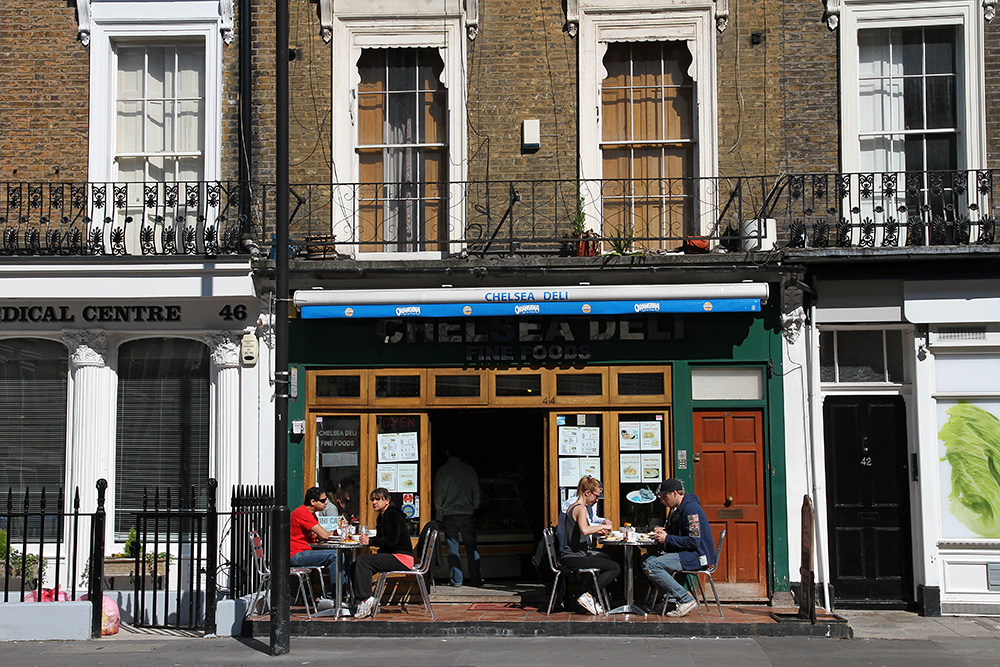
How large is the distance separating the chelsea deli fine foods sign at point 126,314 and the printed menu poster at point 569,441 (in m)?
3.87

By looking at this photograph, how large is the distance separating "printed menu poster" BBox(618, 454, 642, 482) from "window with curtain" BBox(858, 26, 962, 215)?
4334 millimetres

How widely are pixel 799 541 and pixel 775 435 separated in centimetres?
119

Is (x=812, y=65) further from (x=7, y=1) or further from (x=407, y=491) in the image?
(x=7, y=1)

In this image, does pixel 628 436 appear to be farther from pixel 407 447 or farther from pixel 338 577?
pixel 338 577

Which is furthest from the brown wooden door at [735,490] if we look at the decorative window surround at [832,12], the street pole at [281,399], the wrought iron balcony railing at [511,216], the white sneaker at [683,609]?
the street pole at [281,399]

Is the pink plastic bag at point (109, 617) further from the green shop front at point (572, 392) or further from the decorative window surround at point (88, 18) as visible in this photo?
the decorative window surround at point (88, 18)

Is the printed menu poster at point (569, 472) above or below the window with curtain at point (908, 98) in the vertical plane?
below

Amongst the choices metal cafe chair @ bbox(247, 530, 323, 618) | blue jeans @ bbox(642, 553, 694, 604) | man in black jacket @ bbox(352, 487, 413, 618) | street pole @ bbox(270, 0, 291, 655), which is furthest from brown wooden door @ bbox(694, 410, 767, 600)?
street pole @ bbox(270, 0, 291, 655)

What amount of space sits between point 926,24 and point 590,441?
6.20 metres

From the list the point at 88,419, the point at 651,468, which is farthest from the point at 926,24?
the point at 88,419

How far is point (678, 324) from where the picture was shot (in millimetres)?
11789

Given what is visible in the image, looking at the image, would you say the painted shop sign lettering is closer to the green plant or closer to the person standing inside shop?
the green plant

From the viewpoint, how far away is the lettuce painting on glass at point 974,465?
37.4 ft

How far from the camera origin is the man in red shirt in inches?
410
